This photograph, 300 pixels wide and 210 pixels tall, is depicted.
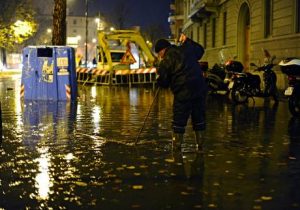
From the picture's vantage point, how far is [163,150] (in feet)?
29.6

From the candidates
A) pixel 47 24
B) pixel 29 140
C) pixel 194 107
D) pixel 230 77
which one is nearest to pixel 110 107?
pixel 230 77

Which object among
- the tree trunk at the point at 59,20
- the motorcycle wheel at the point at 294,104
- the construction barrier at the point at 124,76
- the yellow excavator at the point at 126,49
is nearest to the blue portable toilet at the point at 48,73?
the tree trunk at the point at 59,20

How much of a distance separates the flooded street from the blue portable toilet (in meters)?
4.98

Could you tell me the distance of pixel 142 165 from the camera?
7.79 metres

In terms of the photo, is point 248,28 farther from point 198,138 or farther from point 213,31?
point 198,138

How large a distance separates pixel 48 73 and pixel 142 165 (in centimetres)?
1133

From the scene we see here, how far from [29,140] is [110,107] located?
6.99 m

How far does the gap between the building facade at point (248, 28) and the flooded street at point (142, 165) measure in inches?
388

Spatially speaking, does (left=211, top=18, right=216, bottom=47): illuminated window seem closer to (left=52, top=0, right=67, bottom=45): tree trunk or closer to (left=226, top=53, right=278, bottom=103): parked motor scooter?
(left=52, top=0, right=67, bottom=45): tree trunk

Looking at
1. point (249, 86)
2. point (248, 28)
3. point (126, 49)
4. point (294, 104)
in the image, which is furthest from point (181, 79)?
point (126, 49)

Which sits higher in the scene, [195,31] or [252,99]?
[195,31]

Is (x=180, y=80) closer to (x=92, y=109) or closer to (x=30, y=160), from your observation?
(x=30, y=160)

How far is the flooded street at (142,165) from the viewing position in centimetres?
597

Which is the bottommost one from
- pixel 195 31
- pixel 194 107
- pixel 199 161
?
pixel 199 161
